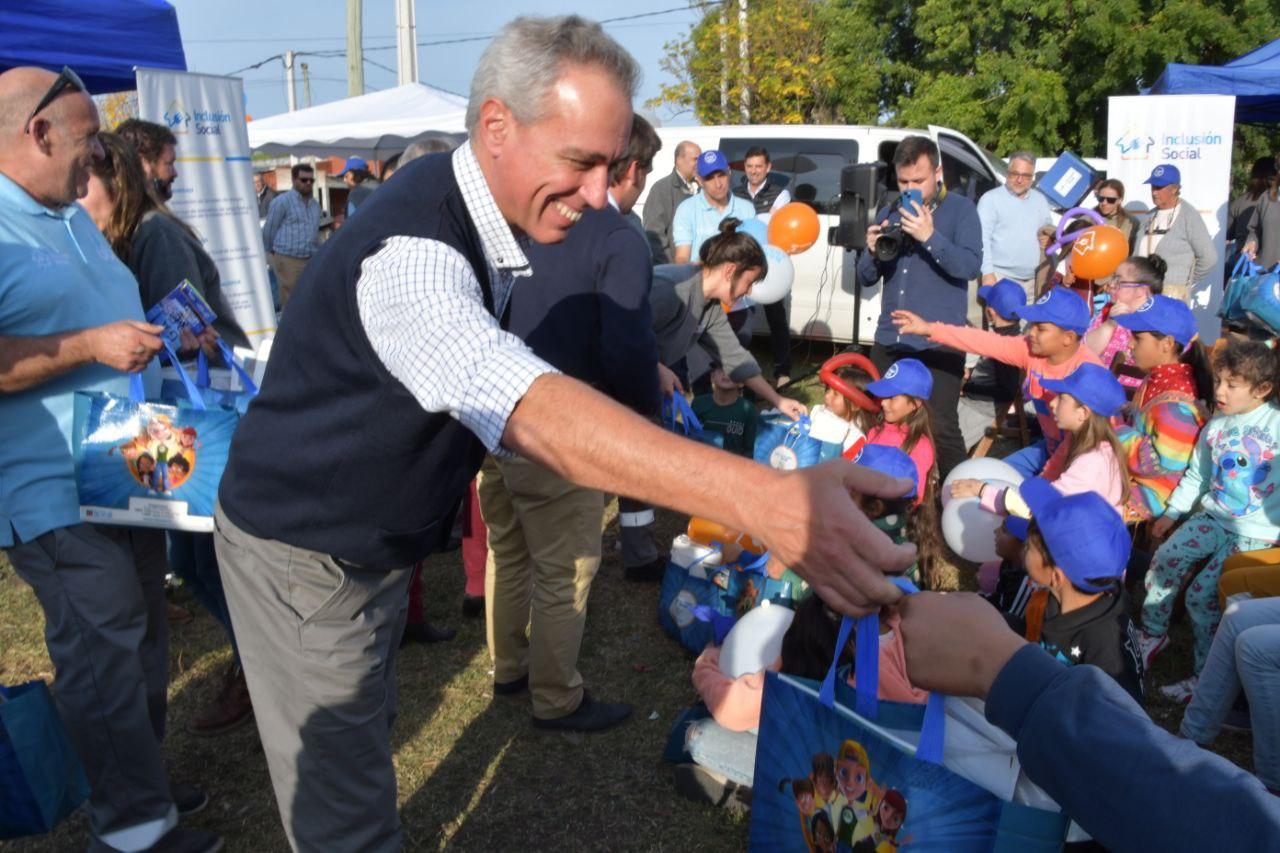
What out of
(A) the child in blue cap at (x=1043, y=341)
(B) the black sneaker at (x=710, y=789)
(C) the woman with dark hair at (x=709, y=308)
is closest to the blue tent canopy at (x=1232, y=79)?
(A) the child in blue cap at (x=1043, y=341)

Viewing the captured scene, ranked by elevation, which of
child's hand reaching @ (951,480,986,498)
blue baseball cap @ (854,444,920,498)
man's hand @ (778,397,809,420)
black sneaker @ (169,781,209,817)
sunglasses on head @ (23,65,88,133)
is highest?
sunglasses on head @ (23,65,88,133)

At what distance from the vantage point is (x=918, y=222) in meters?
4.97

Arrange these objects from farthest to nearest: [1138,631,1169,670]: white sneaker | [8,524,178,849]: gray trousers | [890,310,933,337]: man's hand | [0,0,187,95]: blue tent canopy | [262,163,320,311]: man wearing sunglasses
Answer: [262,163,320,311]: man wearing sunglasses < [0,0,187,95]: blue tent canopy < [890,310,933,337]: man's hand < [1138,631,1169,670]: white sneaker < [8,524,178,849]: gray trousers

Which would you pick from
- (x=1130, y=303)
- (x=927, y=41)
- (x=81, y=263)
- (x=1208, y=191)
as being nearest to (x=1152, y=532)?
(x=1130, y=303)

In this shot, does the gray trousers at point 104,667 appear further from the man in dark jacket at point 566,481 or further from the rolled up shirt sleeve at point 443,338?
the rolled up shirt sleeve at point 443,338

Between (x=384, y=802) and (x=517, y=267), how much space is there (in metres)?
1.13

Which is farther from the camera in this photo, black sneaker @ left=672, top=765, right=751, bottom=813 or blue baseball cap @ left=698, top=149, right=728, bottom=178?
blue baseball cap @ left=698, top=149, right=728, bottom=178

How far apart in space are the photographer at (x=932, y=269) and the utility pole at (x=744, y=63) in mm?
16569

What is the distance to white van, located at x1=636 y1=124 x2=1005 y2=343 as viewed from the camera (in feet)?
29.5

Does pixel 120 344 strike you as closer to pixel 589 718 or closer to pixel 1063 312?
pixel 589 718

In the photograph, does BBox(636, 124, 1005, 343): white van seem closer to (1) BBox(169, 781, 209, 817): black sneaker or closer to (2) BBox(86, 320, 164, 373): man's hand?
(1) BBox(169, 781, 209, 817): black sneaker

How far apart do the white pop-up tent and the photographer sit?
847 cm

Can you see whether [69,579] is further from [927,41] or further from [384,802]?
[927,41]

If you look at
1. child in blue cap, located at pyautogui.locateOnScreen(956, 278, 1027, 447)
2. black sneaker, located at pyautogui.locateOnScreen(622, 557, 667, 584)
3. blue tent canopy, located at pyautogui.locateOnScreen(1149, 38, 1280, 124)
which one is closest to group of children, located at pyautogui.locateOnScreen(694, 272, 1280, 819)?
child in blue cap, located at pyautogui.locateOnScreen(956, 278, 1027, 447)
